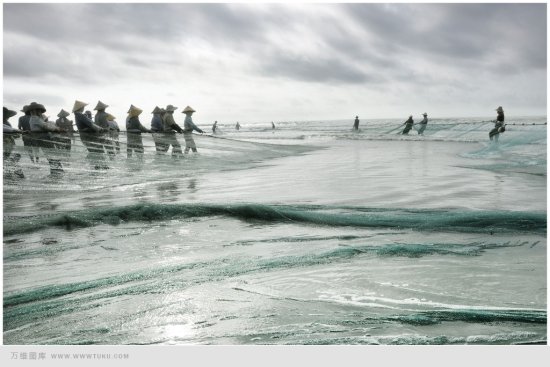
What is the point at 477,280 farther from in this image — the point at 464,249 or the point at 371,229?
the point at 371,229

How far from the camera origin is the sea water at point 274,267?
200 centimetres

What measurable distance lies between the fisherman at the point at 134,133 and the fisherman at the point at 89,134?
424 millimetres

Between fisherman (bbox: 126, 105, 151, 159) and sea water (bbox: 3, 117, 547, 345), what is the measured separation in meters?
1.72

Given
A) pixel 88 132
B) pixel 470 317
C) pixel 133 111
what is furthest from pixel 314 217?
pixel 133 111

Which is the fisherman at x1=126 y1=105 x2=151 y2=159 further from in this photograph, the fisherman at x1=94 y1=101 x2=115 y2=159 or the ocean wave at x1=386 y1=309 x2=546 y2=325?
the ocean wave at x1=386 y1=309 x2=546 y2=325

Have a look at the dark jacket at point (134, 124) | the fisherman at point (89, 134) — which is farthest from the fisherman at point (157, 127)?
the fisherman at point (89, 134)

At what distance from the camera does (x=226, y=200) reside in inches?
184

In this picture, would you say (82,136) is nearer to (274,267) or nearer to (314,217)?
(314,217)

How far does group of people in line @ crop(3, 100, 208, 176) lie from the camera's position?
18.4ft

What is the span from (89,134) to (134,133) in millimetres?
889

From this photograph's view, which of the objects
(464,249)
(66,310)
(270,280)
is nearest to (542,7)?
(464,249)

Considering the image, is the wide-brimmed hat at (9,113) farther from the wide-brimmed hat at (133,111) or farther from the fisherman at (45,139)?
the wide-brimmed hat at (133,111)

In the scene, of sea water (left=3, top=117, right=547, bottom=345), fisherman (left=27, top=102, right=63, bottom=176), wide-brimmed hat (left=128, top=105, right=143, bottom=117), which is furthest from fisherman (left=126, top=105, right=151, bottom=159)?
sea water (left=3, top=117, right=547, bottom=345)
